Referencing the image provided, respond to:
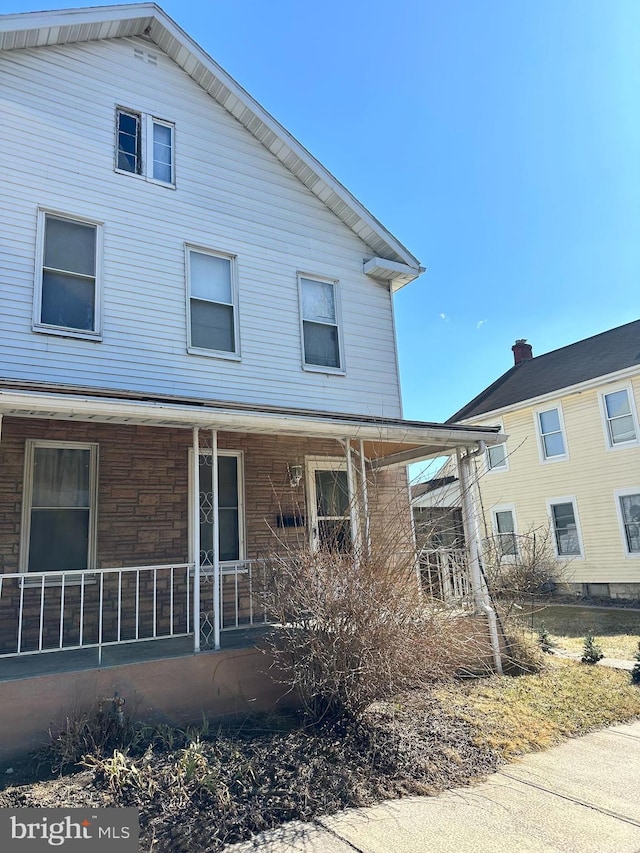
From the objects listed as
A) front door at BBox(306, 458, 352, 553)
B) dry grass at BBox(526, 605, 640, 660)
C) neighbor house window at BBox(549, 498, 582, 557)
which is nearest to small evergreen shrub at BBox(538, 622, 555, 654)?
dry grass at BBox(526, 605, 640, 660)

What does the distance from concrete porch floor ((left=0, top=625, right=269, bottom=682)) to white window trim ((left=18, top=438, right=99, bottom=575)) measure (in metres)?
1.18

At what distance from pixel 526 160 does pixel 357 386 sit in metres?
7.39

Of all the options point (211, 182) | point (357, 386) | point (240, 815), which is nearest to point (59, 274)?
point (211, 182)

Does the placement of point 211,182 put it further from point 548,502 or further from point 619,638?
point 548,502

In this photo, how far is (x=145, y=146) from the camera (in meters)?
8.86

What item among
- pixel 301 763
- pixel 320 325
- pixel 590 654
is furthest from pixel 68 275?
pixel 590 654

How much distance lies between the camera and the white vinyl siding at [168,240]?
7.66 m

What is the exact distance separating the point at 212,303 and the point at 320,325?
194 cm

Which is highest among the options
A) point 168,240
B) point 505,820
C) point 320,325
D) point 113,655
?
point 168,240

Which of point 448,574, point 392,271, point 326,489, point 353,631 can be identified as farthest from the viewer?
point 392,271

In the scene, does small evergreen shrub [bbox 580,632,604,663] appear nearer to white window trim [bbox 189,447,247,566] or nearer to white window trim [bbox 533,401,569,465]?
white window trim [bbox 189,447,247,566]

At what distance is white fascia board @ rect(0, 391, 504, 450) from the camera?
17.4ft

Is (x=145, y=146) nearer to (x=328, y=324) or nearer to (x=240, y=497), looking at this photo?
(x=328, y=324)

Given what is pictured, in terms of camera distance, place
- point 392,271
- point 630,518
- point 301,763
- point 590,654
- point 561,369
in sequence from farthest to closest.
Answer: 1. point 561,369
2. point 630,518
3. point 392,271
4. point 590,654
5. point 301,763
